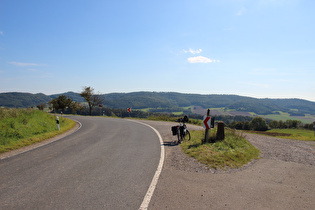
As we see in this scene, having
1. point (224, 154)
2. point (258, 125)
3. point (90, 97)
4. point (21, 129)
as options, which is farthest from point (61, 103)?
point (258, 125)

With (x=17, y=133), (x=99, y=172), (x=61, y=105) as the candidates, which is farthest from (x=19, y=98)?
(x=99, y=172)

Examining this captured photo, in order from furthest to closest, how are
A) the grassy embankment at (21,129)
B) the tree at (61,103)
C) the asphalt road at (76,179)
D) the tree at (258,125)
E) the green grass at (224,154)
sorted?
the tree at (258,125) < the tree at (61,103) < the grassy embankment at (21,129) < the green grass at (224,154) < the asphalt road at (76,179)

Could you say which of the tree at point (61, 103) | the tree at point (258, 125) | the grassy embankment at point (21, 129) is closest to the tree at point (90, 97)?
the tree at point (61, 103)

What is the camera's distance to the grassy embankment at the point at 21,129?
9.58 meters

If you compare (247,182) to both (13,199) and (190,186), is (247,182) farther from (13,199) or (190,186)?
(13,199)

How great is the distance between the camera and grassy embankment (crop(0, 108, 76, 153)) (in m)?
9.58

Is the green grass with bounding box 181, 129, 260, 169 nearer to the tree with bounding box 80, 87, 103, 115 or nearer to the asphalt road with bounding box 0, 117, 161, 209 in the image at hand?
Answer: the asphalt road with bounding box 0, 117, 161, 209

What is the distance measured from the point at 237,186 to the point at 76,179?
162 inches

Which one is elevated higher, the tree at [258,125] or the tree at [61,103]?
the tree at [61,103]

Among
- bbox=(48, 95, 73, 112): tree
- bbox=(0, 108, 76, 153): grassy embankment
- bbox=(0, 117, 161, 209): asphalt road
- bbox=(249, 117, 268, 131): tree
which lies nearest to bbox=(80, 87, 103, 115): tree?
bbox=(48, 95, 73, 112): tree

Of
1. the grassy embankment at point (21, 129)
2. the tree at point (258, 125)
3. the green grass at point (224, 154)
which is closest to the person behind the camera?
the green grass at point (224, 154)

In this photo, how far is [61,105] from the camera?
44.2 m

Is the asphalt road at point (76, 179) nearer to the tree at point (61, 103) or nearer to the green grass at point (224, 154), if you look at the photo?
the green grass at point (224, 154)

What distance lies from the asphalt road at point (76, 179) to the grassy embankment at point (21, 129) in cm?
260
